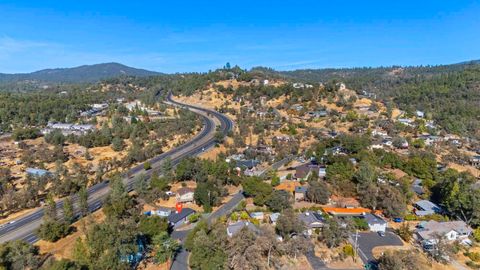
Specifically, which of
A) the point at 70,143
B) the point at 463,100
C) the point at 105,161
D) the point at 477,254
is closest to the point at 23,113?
the point at 70,143

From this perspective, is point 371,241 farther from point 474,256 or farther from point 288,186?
point 288,186

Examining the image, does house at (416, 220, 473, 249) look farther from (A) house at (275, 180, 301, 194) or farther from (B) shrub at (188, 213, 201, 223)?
(B) shrub at (188, 213, 201, 223)

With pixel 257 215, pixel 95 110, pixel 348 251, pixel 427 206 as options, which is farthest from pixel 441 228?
pixel 95 110

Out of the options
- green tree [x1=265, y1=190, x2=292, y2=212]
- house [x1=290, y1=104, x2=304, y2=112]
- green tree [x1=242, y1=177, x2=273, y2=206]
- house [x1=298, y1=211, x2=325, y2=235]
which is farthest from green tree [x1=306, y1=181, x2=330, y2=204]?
house [x1=290, y1=104, x2=304, y2=112]

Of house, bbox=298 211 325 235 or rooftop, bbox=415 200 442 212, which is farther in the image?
rooftop, bbox=415 200 442 212

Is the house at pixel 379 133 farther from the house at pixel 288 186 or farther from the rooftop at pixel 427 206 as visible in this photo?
the house at pixel 288 186

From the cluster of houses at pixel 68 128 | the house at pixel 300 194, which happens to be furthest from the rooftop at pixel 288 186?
the cluster of houses at pixel 68 128
